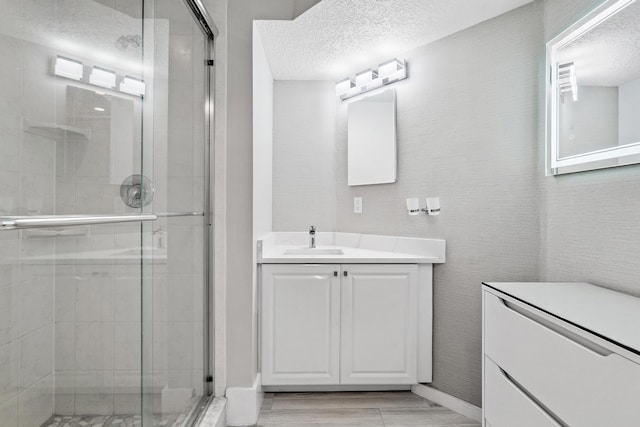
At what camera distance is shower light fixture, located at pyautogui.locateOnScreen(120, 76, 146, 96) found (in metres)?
1.12

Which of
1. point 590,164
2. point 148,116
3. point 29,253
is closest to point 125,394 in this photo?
point 29,253

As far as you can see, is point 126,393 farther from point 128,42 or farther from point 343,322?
point 343,322

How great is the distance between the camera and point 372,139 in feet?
8.80

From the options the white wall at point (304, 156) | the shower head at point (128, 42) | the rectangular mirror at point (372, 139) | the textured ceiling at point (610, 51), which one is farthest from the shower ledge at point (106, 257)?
the textured ceiling at point (610, 51)

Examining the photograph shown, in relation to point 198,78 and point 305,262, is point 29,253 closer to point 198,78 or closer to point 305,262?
point 198,78

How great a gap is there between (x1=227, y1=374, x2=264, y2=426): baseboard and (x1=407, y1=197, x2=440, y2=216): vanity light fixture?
1.43 meters

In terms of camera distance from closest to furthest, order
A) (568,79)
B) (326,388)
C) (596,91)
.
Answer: (596,91) < (568,79) < (326,388)

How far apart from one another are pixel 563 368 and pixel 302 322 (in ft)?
4.61

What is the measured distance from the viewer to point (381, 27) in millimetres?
2148

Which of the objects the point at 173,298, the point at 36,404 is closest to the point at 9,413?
the point at 36,404

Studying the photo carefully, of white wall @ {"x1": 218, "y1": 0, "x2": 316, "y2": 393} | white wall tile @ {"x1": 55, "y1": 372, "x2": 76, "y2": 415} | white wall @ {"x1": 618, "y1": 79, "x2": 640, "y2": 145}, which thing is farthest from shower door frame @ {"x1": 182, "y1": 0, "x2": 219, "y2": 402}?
white wall @ {"x1": 618, "y1": 79, "x2": 640, "y2": 145}

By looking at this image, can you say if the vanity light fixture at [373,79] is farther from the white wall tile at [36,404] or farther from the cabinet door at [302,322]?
the white wall tile at [36,404]

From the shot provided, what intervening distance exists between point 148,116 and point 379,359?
5.91 feet

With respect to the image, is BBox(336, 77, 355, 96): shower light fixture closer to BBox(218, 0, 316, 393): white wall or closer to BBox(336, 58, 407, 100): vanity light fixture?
BBox(336, 58, 407, 100): vanity light fixture
